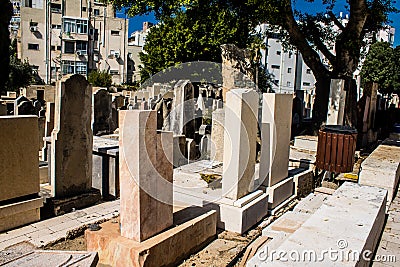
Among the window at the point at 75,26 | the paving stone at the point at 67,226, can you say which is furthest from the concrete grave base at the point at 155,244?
the window at the point at 75,26

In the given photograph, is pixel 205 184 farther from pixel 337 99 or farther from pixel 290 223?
pixel 337 99

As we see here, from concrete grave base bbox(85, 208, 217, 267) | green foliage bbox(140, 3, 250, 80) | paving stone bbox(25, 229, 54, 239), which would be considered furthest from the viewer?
green foliage bbox(140, 3, 250, 80)

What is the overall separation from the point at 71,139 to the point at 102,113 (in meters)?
6.30

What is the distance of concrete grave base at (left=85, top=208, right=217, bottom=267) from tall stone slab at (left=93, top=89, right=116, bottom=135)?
7.65 metres

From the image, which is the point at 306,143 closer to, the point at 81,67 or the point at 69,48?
the point at 81,67

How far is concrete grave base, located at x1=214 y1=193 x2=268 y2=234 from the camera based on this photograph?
516 centimetres

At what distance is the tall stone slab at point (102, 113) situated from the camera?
11.8 meters

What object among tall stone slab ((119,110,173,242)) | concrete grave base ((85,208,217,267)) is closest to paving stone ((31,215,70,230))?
concrete grave base ((85,208,217,267))

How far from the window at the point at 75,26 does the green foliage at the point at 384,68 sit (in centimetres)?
2972

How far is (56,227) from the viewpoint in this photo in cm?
Answer: 532

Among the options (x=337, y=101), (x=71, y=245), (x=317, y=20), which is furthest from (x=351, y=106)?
(x=71, y=245)

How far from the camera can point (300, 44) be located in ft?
37.2

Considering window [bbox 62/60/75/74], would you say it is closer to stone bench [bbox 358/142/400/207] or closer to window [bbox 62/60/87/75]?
window [bbox 62/60/87/75]

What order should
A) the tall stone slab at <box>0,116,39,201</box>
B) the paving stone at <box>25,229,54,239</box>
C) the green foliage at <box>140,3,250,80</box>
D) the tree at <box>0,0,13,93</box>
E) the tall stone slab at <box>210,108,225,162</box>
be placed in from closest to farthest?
the paving stone at <box>25,229,54,239</box> → the tall stone slab at <box>0,116,39,201</box> → the tall stone slab at <box>210,108,225,162</box> → the tree at <box>0,0,13,93</box> → the green foliage at <box>140,3,250,80</box>
